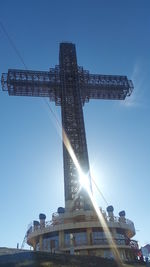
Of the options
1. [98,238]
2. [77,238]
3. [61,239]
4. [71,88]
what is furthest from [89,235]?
[71,88]

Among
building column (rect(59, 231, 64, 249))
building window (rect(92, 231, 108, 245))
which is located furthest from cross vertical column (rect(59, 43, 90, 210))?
Answer: building window (rect(92, 231, 108, 245))

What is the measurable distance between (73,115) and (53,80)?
242 inches

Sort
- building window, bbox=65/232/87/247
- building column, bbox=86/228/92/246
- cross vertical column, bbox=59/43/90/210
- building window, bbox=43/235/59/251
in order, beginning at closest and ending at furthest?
building column, bbox=86/228/92/246 → building window, bbox=65/232/87/247 → building window, bbox=43/235/59/251 → cross vertical column, bbox=59/43/90/210

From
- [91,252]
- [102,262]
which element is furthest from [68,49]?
[102,262]

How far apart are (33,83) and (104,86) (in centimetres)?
1009

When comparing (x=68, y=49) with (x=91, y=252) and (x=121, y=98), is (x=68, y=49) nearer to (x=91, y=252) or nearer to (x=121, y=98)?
(x=121, y=98)

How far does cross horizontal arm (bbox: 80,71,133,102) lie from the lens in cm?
4544

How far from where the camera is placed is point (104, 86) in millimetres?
45562

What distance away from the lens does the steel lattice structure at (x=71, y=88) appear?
132 ft

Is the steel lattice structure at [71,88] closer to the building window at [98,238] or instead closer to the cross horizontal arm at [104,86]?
the cross horizontal arm at [104,86]

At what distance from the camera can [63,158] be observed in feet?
132

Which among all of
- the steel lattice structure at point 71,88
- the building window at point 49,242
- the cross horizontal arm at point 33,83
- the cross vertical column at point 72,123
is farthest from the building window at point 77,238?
the cross horizontal arm at point 33,83

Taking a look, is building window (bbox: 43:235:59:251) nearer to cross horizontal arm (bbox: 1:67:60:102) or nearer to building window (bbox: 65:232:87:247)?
building window (bbox: 65:232:87:247)

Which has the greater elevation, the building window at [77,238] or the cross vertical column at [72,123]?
the cross vertical column at [72,123]
